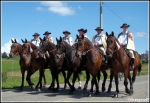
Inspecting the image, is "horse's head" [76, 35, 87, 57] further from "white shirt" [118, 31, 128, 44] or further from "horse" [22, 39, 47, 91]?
"horse" [22, 39, 47, 91]

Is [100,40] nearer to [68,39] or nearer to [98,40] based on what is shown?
[98,40]


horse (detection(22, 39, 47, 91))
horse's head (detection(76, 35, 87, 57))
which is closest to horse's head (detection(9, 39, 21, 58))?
horse (detection(22, 39, 47, 91))

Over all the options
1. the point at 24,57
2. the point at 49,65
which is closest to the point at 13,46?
the point at 24,57

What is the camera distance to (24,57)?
502 inches

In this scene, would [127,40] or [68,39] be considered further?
[68,39]

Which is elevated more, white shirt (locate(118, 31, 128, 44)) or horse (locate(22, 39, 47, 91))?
white shirt (locate(118, 31, 128, 44))

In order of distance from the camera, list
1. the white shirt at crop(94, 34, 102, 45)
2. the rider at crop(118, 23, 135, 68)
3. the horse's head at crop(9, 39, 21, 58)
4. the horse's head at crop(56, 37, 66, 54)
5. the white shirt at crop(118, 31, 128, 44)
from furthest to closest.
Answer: the horse's head at crop(9, 39, 21, 58) < the white shirt at crop(94, 34, 102, 45) < the horse's head at crop(56, 37, 66, 54) < the white shirt at crop(118, 31, 128, 44) < the rider at crop(118, 23, 135, 68)

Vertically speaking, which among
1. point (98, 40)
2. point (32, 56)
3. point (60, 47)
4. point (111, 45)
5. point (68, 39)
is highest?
point (68, 39)

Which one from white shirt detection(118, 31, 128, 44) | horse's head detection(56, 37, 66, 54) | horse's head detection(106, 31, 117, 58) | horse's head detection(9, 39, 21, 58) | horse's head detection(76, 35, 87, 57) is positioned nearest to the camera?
horse's head detection(106, 31, 117, 58)

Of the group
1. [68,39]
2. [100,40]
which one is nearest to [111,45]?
[100,40]

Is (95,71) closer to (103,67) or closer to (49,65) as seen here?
(103,67)

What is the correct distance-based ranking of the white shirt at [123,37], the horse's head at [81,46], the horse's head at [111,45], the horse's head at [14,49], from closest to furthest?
1. the horse's head at [111,45]
2. the horse's head at [81,46]
3. the white shirt at [123,37]
4. the horse's head at [14,49]

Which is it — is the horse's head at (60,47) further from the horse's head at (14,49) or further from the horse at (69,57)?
the horse's head at (14,49)

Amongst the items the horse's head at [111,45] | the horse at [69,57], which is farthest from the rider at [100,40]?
the horse's head at [111,45]
